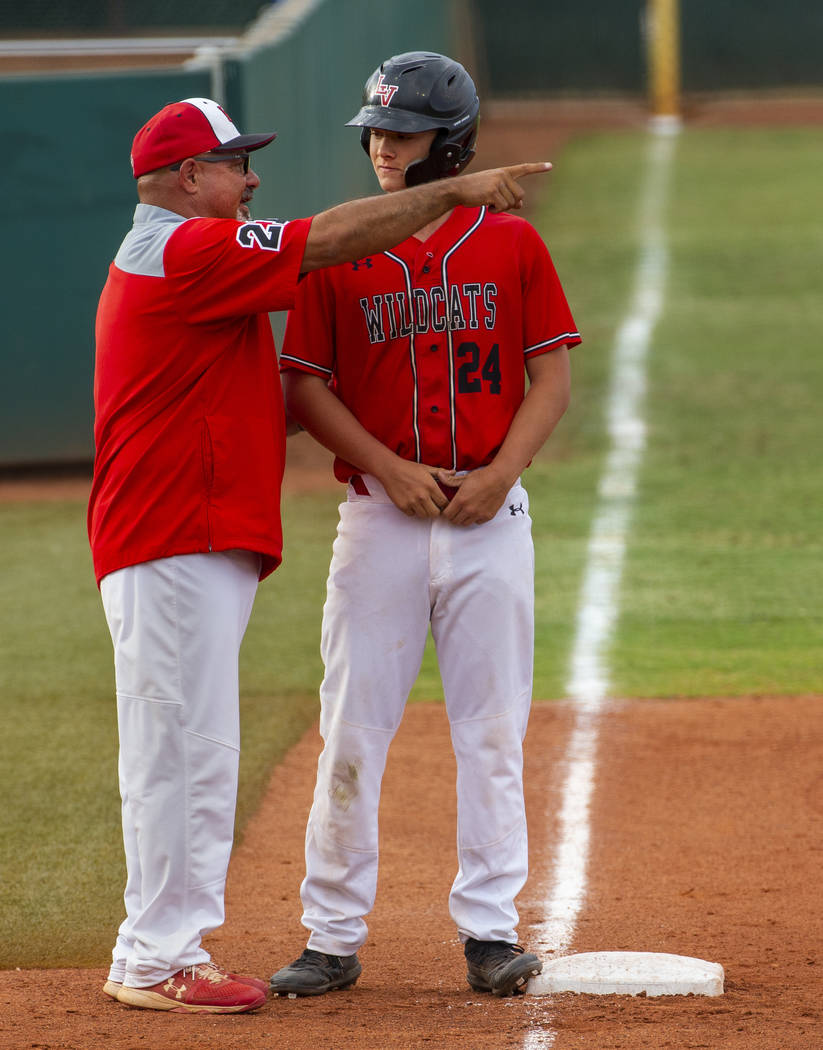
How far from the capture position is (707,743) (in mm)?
6371

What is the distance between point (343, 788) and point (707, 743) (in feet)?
8.50

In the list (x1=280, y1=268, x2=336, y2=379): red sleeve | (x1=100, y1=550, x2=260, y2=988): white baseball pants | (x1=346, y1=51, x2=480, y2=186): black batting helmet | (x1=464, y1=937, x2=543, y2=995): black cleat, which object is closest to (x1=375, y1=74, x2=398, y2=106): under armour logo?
(x1=346, y1=51, x2=480, y2=186): black batting helmet

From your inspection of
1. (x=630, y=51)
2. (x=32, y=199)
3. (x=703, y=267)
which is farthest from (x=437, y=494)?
(x=630, y=51)

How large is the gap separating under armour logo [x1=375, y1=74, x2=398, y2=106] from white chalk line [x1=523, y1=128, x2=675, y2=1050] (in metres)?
2.32

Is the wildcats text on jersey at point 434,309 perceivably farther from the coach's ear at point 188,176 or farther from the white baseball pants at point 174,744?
the white baseball pants at point 174,744

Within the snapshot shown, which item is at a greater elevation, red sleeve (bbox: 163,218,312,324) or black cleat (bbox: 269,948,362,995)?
red sleeve (bbox: 163,218,312,324)

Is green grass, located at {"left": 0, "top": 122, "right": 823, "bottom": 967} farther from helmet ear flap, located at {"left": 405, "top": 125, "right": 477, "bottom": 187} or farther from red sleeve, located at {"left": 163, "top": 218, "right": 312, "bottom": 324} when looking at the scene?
helmet ear flap, located at {"left": 405, "top": 125, "right": 477, "bottom": 187}

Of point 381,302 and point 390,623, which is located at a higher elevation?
point 381,302

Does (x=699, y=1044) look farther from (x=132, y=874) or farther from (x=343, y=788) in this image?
(x=132, y=874)

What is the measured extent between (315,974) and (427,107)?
2.23 m

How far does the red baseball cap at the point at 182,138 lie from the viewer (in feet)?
12.8

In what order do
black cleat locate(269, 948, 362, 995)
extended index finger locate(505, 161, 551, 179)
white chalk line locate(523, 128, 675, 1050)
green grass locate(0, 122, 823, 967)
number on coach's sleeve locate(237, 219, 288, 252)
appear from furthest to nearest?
green grass locate(0, 122, 823, 967)
white chalk line locate(523, 128, 675, 1050)
black cleat locate(269, 948, 362, 995)
extended index finger locate(505, 161, 551, 179)
number on coach's sleeve locate(237, 219, 288, 252)

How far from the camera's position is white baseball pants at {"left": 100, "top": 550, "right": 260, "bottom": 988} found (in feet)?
12.9

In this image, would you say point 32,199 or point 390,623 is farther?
point 32,199
